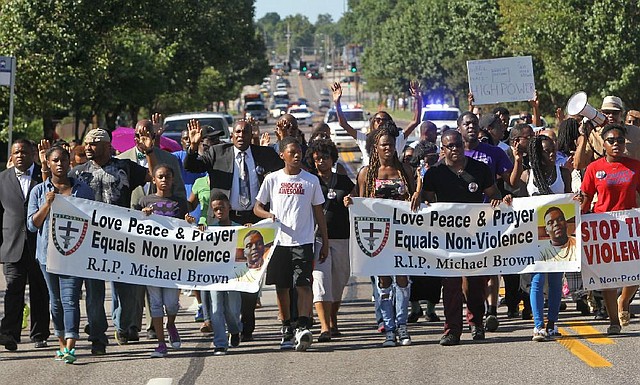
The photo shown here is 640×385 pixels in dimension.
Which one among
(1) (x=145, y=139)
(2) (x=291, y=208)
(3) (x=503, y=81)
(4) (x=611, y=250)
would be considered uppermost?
(3) (x=503, y=81)

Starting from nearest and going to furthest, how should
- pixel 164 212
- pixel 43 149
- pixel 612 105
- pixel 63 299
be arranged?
pixel 63 299 < pixel 164 212 < pixel 43 149 < pixel 612 105

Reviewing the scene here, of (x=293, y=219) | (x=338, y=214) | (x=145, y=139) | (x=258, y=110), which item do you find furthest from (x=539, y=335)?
(x=258, y=110)

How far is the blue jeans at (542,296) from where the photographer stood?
11.7 meters

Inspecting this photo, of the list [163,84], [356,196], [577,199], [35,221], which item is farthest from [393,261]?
[163,84]

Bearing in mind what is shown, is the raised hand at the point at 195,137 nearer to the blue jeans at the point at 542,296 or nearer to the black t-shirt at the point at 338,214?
the black t-shirt at the point at 338,214

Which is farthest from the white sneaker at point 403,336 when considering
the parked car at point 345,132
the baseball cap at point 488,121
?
the parked car at point 345,132

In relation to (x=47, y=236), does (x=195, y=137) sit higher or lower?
higher

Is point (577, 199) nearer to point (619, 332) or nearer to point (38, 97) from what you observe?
point (619, 332)

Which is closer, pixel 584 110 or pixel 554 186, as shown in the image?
pixel 554 186

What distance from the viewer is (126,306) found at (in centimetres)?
1218

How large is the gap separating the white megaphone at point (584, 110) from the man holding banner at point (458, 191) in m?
1.65

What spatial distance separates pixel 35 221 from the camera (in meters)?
11.5

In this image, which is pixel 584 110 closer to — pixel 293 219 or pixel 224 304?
pixel 293 219

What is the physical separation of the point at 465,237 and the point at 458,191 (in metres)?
0.43
